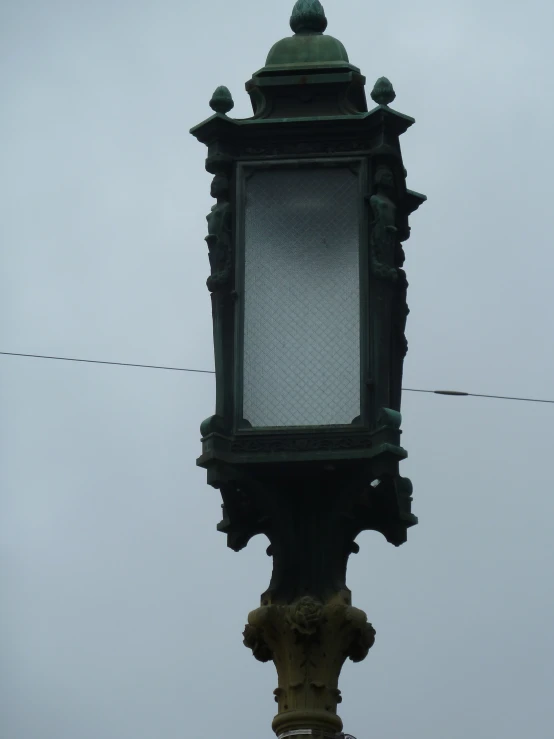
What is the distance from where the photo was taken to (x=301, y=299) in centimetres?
811

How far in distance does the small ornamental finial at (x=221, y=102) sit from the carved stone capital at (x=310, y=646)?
2.03 m

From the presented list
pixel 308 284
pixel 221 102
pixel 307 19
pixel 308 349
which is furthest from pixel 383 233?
pixel 307 19

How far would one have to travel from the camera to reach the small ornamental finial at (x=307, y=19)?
29.1ft

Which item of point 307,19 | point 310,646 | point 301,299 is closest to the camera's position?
point 310,646

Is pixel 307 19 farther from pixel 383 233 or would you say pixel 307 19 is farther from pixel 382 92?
pixel 383 233

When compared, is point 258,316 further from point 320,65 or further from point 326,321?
point 320,65

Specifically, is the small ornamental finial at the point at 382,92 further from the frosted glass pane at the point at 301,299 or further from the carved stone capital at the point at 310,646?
the carved stone capital at the point at 310,646

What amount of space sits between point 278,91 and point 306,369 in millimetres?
1270

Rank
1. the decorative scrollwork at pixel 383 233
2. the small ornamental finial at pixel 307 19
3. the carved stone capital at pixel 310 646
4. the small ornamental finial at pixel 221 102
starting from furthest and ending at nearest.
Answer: the small ornamental finial at pixel 307 19, the small ornamental finial at pixel 221 102, the decorative scrollwork at pixel 383 233, the carved stone capital at pixel 310 646

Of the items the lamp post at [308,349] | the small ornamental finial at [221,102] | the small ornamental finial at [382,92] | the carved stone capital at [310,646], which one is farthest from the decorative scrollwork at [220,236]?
the carved stone capital at [310,646]

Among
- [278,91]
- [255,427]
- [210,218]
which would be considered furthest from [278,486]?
[278,91]

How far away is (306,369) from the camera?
796cm

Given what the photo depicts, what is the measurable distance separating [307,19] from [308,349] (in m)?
1.68

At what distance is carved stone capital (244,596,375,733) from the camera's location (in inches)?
304
